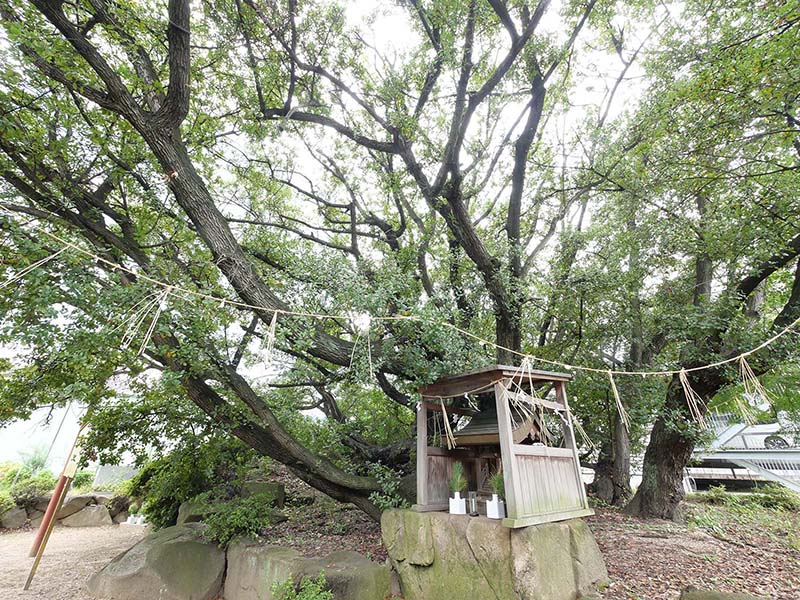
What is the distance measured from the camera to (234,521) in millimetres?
4820

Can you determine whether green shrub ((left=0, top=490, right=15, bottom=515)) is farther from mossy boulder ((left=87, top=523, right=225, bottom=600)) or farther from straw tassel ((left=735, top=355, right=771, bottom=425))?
straw tassel ((left=735, top=355, right=771, bottom=425))

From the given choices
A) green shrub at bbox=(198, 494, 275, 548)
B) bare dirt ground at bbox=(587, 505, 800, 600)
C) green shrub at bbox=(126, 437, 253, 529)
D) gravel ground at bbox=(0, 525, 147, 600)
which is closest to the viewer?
bare dirt ground at bbox=(587, 505, 800, 600)

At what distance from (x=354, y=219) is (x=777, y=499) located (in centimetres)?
951

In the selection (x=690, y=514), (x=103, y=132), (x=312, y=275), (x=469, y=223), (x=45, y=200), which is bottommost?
(x=690, y=514)

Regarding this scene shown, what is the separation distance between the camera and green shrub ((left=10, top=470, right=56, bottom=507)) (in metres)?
7.81

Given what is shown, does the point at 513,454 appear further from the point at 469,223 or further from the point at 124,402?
the point at 124,402

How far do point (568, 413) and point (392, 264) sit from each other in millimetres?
2970

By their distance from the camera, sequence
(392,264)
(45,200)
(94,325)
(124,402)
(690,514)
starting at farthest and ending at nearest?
(690,514), (392,264), (124,402), (45,200), (94,325)

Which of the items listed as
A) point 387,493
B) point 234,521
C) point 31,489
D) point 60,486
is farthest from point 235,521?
point 31,489

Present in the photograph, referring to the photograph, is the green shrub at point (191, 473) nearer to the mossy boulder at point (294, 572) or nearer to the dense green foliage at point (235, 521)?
the dense green foliage at point (235, 521)

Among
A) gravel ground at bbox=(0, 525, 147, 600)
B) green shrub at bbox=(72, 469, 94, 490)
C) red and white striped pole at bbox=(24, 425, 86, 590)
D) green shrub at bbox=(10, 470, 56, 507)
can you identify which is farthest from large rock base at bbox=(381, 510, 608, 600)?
green shrub at bbox=(72, 469, 94, 490)

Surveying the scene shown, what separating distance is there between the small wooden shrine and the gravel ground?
447cm

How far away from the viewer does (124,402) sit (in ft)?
15.1

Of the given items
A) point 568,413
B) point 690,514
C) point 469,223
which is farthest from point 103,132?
point 690,514
